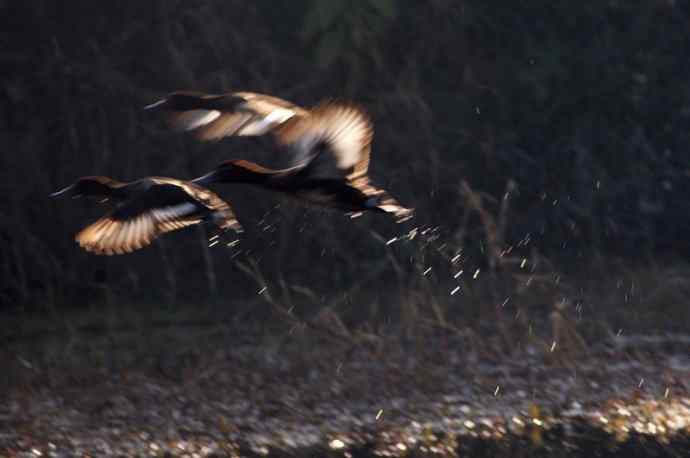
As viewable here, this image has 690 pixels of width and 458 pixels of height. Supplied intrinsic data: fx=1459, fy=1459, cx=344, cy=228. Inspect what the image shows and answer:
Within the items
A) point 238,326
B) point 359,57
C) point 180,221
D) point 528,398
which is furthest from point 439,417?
point 180,221

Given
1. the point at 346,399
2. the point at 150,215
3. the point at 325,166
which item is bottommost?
the point at 346,399

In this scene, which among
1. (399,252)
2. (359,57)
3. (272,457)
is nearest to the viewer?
(272,457)

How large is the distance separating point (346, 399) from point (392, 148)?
116 inches

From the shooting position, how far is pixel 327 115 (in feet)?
15.6

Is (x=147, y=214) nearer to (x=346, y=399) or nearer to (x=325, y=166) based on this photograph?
(x=325, y=166)

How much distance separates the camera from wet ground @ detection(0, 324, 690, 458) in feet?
28.1

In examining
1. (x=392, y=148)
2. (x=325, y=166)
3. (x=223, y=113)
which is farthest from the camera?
(x=392, y=148)

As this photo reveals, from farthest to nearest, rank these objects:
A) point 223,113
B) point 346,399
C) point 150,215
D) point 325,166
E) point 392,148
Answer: point 392,148
point 346,399
point 223,113
point 150,215
point 325,166

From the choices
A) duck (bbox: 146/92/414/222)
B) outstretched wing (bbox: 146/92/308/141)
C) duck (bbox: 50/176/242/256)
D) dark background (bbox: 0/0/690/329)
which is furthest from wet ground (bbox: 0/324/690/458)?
duck (bbox: 146/92/414/222)

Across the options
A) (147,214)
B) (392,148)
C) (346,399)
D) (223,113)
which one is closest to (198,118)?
(223,113)

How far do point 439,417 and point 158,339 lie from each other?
267cm

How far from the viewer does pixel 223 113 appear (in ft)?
18.1

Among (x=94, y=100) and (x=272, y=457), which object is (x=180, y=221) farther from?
(x=94, y=100)

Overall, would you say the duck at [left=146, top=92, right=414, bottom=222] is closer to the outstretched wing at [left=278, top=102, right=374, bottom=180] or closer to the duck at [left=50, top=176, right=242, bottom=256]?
the outstretched wing at [left=278, top=102, right=374, bottom=180]
